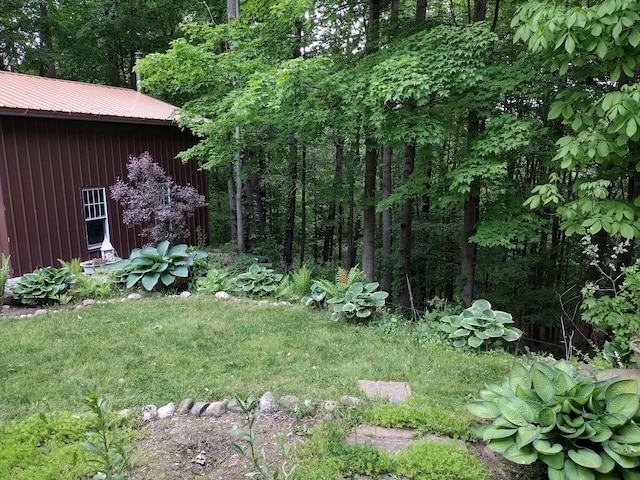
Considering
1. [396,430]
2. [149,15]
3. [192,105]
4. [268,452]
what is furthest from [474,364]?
[149,15]

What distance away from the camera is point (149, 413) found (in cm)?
285

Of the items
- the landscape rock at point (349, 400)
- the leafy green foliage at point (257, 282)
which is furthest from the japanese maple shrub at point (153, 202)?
the landscape rock at point (349, 400)

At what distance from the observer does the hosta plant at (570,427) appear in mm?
2035

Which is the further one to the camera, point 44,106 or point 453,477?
point 44,106

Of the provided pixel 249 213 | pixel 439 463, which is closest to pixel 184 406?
pixel 439 463

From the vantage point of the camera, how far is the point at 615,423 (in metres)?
2.09

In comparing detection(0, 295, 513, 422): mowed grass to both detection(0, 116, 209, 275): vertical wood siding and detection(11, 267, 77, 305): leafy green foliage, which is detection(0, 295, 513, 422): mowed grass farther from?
detection(0, 116, 209, 275): vertical wood siding

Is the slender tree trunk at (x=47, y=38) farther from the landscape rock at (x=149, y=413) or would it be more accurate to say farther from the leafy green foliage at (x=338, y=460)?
the leafy green foliage at (x=338, y=460)

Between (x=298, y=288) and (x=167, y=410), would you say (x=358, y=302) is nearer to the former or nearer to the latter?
(x=298, y=288)

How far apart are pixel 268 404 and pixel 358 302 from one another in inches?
81.5

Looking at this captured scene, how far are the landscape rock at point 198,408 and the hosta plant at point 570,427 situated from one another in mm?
1820

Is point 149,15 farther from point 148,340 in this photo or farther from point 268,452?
point 268,452

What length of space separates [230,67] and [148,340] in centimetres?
444

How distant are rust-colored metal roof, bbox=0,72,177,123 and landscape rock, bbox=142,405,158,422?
5.61 m
